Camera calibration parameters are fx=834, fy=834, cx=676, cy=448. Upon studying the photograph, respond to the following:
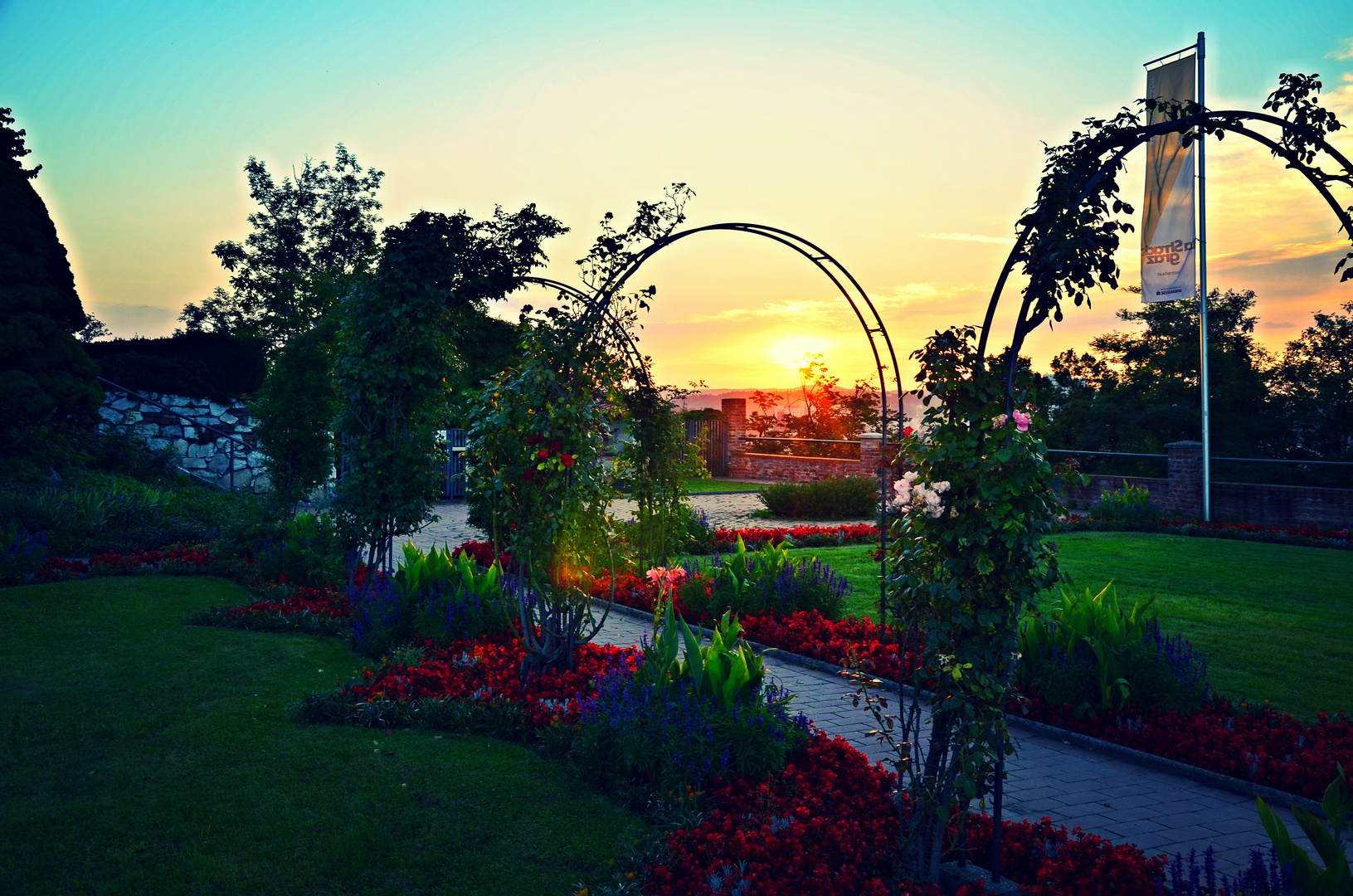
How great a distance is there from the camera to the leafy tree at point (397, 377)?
25.9 ft

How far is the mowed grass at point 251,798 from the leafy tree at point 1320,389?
72.4 feet

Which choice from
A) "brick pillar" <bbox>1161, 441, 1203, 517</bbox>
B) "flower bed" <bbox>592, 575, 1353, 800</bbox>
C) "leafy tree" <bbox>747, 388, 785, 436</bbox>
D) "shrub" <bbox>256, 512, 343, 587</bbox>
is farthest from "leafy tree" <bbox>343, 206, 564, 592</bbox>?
"leafy tree" <bbox>747, 388, 785, 436</bbox>

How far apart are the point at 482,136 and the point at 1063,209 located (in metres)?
7.18

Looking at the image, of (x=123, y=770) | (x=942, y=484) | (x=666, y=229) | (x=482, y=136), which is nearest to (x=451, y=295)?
(x=482, y=136)

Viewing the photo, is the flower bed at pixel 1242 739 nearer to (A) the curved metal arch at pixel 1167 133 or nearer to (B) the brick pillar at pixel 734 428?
(A) the curved metal arch at pixel 1167 133

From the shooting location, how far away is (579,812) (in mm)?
3953

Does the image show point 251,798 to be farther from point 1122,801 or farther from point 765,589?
point 765,589

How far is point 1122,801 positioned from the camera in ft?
13.8

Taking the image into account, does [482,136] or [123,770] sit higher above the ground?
[482,136]

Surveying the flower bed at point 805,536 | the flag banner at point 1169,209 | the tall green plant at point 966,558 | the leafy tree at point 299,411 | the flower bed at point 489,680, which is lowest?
the flower bed at point 489,680

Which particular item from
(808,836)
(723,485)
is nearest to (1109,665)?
(808,836)

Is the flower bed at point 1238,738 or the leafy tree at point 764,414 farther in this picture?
the leafy tree at point 764,414

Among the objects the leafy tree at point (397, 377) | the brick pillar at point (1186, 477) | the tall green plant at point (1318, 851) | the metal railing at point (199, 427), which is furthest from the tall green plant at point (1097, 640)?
the metal railing at point (199, 427)

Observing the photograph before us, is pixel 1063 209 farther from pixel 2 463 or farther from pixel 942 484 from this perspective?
pixel 2 463
